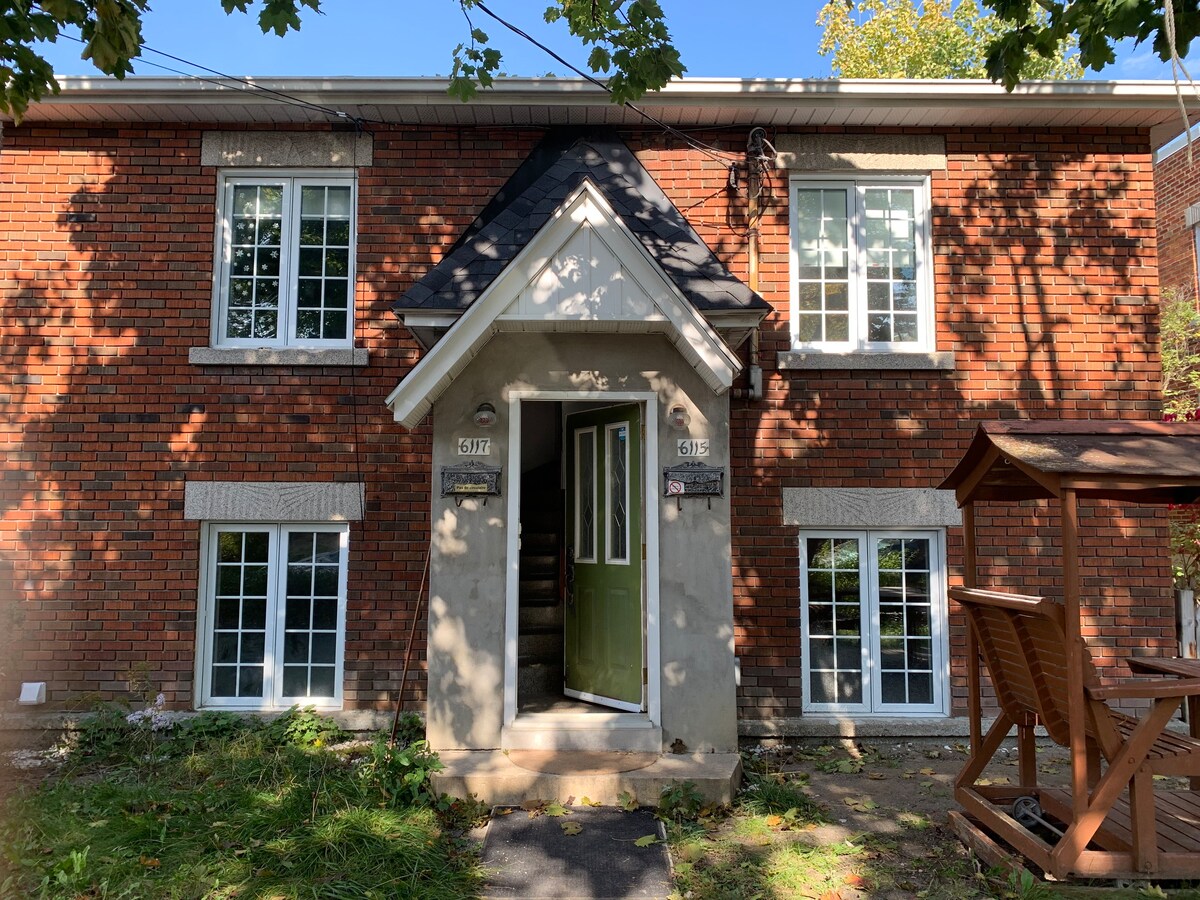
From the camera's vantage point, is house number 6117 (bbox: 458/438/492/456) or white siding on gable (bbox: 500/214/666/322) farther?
house number 6117 (bbox: 458/438/492/456)

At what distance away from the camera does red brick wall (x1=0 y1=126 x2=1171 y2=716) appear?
7.72 meters

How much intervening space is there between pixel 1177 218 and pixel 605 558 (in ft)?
32.5

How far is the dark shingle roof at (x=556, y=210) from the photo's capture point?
20.9ft

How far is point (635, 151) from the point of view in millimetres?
8172

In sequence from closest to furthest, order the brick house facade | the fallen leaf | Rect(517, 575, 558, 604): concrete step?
the fallen leaf < the brick house facade < Rect(517, 575, 558, 604): concrete step

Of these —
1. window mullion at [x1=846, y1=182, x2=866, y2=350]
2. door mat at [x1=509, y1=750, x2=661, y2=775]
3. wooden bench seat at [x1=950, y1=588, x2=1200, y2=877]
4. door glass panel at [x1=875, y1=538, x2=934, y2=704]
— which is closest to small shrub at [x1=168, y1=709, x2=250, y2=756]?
door mat at [x1=509, y1=750, x2=661, y2=775]

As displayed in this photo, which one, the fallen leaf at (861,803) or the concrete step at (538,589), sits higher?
the concrete step at (538,589)

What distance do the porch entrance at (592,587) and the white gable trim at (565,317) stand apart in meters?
0.99

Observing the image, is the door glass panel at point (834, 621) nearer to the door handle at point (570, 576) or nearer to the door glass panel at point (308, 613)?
the door handle at point (570, 576)

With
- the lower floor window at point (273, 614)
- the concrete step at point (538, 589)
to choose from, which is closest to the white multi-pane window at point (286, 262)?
the lower floor window at point (273, 614)

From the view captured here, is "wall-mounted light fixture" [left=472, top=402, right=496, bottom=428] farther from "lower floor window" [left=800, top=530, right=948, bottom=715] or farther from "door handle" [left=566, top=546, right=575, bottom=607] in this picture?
"lower floor window" [left=800, top=530, right=948, bottom=715]

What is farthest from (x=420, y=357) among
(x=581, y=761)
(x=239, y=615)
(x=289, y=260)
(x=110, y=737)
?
(x=110, y=737)

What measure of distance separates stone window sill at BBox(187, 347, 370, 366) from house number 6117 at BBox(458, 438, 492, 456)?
5.79 ft

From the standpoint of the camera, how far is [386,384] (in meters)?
7.90
